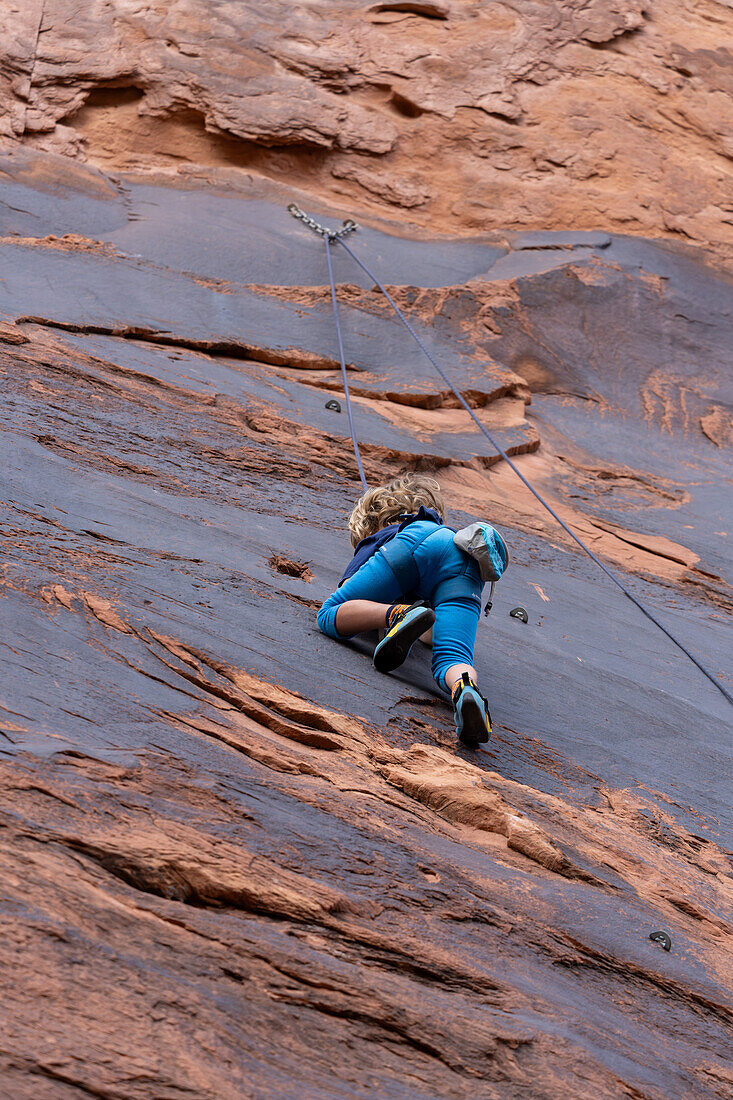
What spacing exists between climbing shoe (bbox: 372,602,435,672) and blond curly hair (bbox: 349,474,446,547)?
608mm

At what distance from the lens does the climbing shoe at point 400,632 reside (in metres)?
3.48

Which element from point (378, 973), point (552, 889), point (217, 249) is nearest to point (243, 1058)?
point (378, 973)

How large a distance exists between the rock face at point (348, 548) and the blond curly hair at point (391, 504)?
1.36 feet

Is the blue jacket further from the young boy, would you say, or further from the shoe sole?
the shoe sole

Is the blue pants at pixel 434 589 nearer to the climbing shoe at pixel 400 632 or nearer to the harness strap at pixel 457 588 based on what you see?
the harness strap at pixel 457 588

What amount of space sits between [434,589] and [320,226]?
19.2 feet

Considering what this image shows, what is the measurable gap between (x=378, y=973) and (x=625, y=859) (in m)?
1.30

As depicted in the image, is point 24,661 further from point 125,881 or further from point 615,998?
point 615,998

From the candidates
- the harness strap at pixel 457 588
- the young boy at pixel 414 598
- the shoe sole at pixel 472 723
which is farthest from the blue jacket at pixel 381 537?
the shoe sole at pixel 472 723

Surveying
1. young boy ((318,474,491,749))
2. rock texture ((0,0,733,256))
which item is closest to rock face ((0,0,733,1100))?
rock texture ((0,0,733,256))

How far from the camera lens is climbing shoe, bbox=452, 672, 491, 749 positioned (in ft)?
10.9

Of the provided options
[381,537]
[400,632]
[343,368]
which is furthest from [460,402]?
[400,632]

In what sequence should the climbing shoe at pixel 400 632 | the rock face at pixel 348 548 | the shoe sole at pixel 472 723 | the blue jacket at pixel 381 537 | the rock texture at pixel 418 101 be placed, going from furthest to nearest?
the rock texture at pixel 418 101 → the blue jacket at pixel 381 537 → the climbing shoe at pixel 400 632 → the shoe sole at pixel 472 723 → the rock face at pixel 348 548

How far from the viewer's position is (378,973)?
2.31 meters
